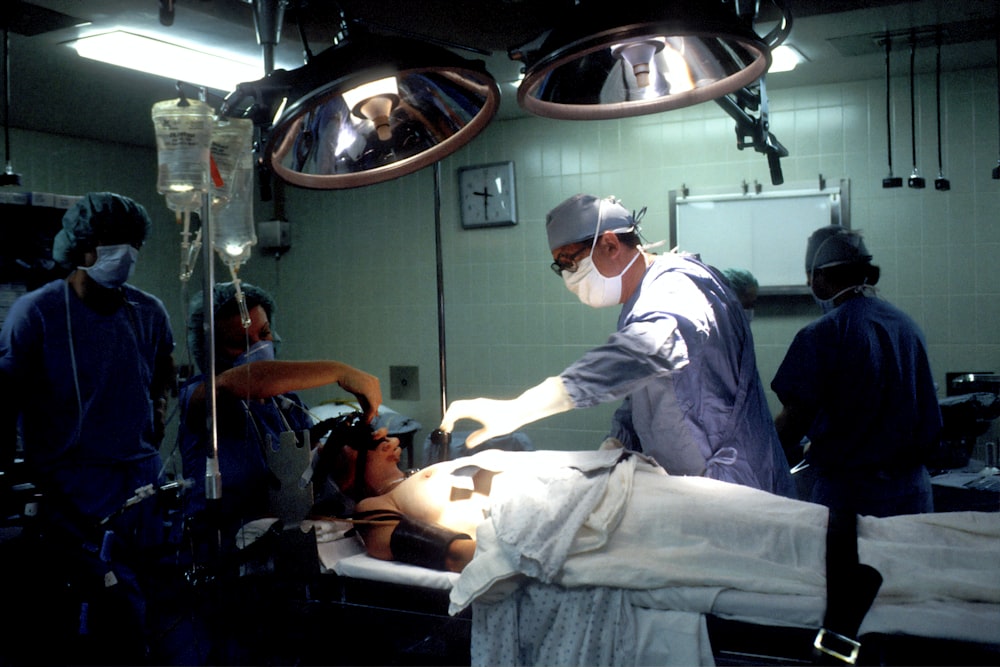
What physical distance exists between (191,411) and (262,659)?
827mm

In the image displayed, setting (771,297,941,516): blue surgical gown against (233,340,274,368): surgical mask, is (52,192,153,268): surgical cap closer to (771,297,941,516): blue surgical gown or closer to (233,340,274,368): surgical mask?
(233,340,274,368): surgical mask

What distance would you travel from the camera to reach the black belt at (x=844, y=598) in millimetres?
1426

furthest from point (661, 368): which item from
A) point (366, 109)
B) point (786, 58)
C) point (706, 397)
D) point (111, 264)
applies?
point (786, 58)

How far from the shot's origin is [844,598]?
1498 millimetres

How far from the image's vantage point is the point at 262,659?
1.77 metres

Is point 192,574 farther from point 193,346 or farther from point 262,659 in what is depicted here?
point 193,346

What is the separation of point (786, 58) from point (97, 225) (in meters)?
3.11

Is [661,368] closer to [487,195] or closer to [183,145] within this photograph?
[183,145]

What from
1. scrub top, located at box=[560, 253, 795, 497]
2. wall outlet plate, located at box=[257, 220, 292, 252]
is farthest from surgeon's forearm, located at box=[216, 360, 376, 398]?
wall outlet plate, located at box=[257, 220, 292, 252]

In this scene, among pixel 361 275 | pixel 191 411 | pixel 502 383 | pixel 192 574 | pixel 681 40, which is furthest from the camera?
pixel 361 275

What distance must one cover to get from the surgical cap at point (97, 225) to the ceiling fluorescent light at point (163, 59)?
854 mm

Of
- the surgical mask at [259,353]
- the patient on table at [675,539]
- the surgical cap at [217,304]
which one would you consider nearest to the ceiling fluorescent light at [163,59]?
the surgical cap at [217,304]

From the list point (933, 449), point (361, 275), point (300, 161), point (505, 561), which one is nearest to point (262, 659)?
point (505, 561)

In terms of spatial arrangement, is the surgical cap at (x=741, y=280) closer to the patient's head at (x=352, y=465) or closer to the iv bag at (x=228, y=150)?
the patient's head at (x=352, y=465)
